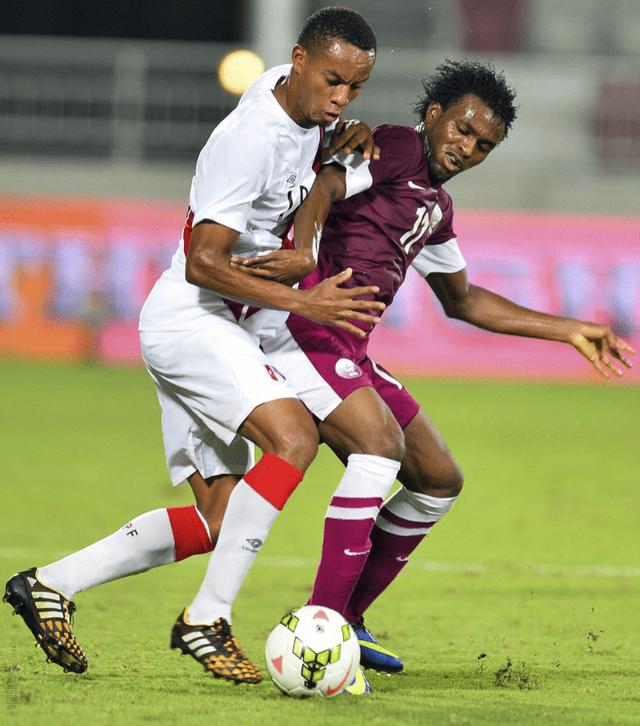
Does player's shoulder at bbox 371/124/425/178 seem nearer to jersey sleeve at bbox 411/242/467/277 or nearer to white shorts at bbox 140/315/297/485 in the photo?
jersey sleeve at bbox 411/242/467/277

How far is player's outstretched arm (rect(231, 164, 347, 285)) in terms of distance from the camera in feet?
11.1

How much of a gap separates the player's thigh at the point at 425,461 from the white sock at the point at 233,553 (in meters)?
0.77

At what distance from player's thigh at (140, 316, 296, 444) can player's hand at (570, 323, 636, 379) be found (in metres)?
1.32

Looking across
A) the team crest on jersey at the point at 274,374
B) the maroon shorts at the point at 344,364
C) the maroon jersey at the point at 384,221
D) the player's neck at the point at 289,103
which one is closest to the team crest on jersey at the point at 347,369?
the maroon shorts at the point at 344,364

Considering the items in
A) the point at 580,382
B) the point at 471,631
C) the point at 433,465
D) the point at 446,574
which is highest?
the point at 433,465

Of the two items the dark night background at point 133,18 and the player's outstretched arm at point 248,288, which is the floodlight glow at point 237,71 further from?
the player's outstretched arm at point 248,288

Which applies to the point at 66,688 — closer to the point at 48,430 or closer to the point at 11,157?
the point at 48,430

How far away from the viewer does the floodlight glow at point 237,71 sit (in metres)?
16.6

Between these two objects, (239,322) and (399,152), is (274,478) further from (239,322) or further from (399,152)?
(399,152)

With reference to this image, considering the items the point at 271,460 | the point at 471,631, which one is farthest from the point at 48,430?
the point at 271,460

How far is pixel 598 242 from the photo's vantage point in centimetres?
1363

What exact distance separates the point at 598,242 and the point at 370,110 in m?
4.71

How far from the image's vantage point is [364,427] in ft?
11.7

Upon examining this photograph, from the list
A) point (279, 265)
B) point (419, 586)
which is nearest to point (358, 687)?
point (279, 265)
